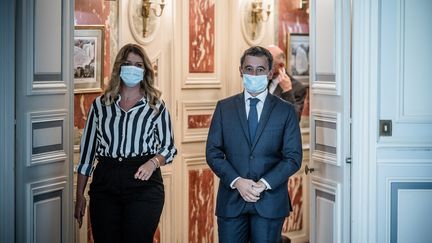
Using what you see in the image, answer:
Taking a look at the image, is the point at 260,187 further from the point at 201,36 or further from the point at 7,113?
the point at 201,36

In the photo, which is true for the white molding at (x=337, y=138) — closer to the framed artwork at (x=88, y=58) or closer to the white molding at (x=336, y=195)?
the white molding at (x=336, y=195)

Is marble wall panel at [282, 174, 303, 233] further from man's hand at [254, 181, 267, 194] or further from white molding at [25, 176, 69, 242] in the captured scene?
man's hand at [254, 181, 267, 194]

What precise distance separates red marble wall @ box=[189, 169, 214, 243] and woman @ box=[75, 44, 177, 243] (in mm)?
1692

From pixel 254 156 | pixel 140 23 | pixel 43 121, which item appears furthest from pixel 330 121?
pixel 140 23

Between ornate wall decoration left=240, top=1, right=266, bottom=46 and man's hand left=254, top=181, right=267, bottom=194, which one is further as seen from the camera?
ornate wall decoration left=240, top=1, right=266, bottom=46

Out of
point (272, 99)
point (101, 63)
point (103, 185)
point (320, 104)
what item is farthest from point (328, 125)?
point (101, 63)

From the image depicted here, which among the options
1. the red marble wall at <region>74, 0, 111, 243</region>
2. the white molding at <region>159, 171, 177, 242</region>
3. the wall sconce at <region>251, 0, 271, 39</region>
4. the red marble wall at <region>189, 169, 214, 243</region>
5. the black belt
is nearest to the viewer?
the black belt

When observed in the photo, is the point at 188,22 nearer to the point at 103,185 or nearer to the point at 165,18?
the point at 165,18

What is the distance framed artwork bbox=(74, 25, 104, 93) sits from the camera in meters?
5.08

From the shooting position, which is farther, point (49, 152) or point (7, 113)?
point (49, 152)

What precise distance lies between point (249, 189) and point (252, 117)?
0.41m

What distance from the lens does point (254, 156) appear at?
4.02 metres

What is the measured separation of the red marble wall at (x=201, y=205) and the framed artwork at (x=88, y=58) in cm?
119

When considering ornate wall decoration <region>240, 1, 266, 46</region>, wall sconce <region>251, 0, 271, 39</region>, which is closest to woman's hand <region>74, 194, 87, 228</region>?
ornate wall decoration <region>240, 1, 266, 46</region>
